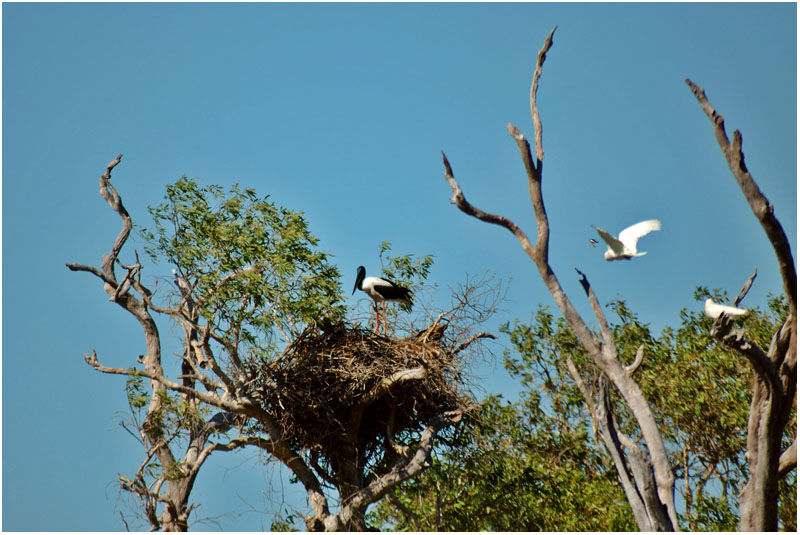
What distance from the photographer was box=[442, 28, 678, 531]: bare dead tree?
7059 mm

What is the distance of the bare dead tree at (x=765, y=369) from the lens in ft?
19.5

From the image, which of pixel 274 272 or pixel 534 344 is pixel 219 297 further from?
pixel 534 344

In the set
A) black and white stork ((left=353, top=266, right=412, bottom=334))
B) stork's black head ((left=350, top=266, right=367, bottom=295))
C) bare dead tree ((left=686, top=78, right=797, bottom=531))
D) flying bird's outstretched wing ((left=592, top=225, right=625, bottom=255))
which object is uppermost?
stork's black head ((left=350, top=266, right=367, bottom=295))

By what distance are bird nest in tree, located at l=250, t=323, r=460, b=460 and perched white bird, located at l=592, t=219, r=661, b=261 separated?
258 cm

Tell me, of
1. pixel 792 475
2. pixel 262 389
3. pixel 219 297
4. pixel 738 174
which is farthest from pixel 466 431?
pixel 792 475

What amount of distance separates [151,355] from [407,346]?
179 inches

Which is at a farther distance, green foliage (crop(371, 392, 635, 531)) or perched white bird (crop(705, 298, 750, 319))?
green foliage (crop(371, 392, 635, 531))

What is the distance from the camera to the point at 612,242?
24.7 feet

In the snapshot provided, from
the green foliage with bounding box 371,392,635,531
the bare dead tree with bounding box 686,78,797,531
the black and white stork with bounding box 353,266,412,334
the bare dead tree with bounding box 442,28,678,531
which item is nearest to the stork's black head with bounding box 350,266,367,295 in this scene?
the black and white stork with bounding box 353,266,412,334

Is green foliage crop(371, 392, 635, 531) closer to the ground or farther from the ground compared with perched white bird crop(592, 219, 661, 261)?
closer to the ground

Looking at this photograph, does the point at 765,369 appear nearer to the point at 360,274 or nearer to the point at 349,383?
the point at 349,383

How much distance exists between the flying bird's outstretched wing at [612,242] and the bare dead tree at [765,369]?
1.43 meters

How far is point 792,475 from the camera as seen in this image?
1423 cm

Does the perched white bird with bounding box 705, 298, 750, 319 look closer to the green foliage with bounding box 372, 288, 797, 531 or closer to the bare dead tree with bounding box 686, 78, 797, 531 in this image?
the bare dead tree with bounding box 686, 78, 797, 531
